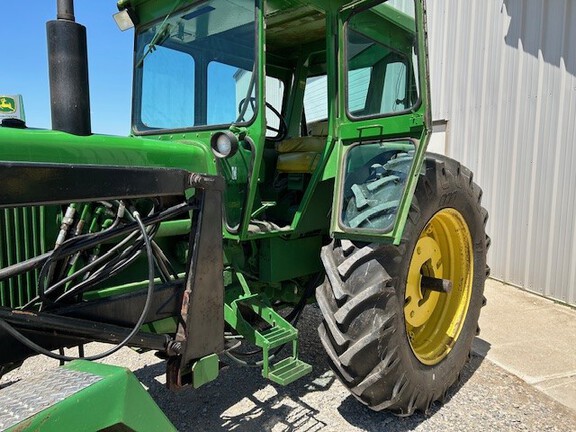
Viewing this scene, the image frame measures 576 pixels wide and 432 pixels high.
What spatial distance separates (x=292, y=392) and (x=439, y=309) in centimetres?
116

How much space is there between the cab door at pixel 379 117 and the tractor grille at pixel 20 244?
4.80ft

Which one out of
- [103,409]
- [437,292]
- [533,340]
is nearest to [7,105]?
[103,409]

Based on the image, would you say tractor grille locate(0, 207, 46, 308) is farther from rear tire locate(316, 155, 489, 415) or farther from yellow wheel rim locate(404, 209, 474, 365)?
yellow wheel rim locate(404, 209, 474, 365)

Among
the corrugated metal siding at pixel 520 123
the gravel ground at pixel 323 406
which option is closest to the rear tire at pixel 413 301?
the gravel ground at pixel 323 406

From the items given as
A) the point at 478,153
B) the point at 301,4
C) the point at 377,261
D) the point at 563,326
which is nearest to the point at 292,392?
the point at 377,261

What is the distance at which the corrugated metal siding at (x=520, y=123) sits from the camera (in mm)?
4805

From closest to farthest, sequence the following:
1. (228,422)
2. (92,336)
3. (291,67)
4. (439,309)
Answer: (92,336)
(228,422)
(439,309)
(291,67)

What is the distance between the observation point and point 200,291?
6.44ft

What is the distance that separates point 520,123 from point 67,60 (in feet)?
16.3

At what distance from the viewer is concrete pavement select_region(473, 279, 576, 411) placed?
324cm

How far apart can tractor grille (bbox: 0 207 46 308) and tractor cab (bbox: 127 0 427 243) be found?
0.90m

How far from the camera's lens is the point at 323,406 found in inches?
111

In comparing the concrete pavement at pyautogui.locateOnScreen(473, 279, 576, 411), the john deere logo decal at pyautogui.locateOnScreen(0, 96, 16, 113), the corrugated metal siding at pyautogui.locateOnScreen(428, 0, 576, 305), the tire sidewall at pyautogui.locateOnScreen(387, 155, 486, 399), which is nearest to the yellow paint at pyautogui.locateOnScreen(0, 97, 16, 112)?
the john deere logo decal at pyautogui.locateOnScreen(0, 96, 16, 113)

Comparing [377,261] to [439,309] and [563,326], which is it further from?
[563,326]
